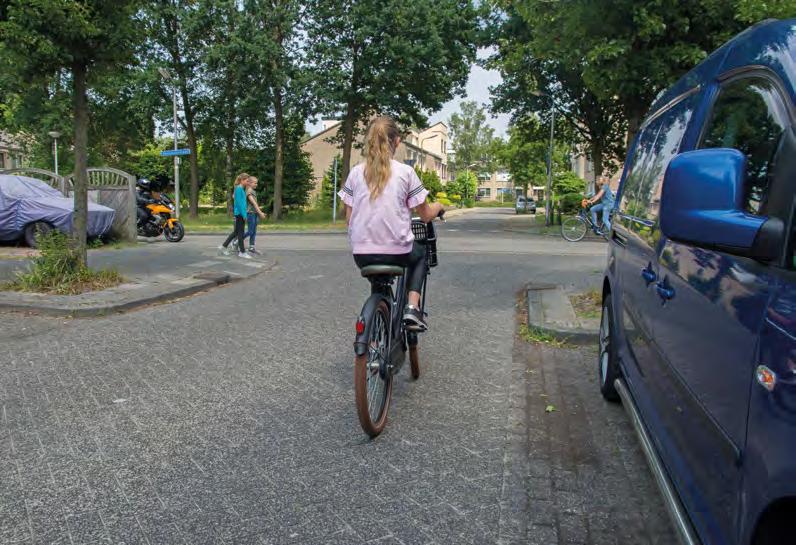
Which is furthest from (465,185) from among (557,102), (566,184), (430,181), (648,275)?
(648,275)

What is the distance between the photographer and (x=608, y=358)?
439 centimetres

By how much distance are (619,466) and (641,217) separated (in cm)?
140

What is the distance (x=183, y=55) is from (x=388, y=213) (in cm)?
3420

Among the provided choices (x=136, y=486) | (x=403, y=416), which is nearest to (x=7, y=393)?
(x=136, y=486)

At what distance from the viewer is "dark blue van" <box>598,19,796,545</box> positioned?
1.53 metres

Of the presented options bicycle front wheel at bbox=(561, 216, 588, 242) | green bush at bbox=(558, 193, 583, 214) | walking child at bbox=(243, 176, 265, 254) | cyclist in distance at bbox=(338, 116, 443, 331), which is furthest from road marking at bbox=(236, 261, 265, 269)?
green bush at bbox=(558, 193, 583, 214)

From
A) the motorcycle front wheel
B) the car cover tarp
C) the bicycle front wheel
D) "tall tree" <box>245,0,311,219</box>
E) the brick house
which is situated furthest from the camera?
the brick house

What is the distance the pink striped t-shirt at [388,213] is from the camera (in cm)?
399

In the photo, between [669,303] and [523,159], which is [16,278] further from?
[523,159]

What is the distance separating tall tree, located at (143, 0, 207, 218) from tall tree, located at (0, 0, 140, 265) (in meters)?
22.9

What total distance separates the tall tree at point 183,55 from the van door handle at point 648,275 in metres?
30.6

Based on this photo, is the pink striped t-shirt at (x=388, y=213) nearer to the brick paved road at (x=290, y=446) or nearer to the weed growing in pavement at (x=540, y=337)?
the brick paved road at (x=290, y=446)

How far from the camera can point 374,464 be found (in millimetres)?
3451

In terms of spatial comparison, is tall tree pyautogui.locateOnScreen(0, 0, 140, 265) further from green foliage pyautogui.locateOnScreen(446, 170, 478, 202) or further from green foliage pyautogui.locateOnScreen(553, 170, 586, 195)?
green foliage pyautogui.locateOnScreen(446, 170, 478, 202)
